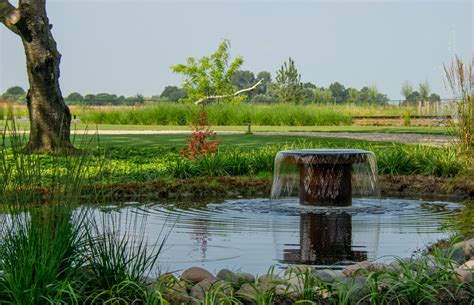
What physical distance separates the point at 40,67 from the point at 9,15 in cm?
125

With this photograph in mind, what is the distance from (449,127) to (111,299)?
380 inches

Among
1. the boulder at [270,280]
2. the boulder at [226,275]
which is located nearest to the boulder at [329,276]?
the boulder at [270,280]

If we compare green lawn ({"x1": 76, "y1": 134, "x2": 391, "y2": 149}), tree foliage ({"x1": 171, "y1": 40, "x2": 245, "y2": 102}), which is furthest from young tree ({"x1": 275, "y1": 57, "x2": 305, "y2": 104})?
green lawn ({"x1": 76, "y1": 134, "x2": 391, "y2": 149})

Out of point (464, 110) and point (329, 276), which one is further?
point (464, 110)

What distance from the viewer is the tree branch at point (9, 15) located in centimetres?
1623

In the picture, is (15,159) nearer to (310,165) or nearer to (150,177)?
(310,165)

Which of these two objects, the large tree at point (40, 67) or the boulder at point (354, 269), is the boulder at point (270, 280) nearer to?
the boulder at point (354, 269)

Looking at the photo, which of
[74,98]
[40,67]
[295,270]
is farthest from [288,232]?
[74,98]

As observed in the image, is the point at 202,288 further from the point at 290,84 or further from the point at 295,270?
the point at 290,84

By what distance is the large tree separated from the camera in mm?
16328

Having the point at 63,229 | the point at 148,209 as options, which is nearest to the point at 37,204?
the point at 63,229

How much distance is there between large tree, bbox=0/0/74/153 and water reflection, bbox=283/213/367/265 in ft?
28.8

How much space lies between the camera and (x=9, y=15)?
16297mm

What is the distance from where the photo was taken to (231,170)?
13.0 m
